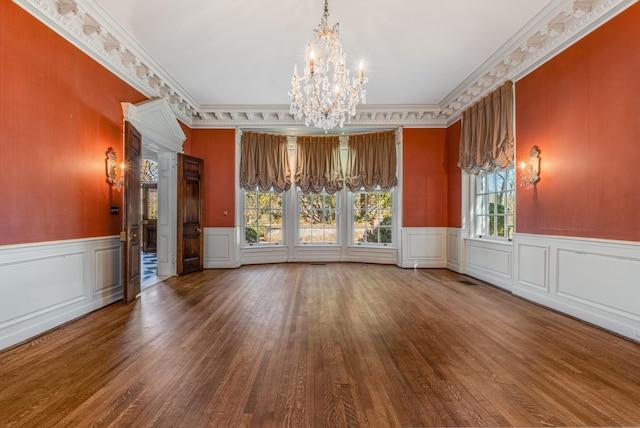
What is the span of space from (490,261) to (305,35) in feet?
15.1

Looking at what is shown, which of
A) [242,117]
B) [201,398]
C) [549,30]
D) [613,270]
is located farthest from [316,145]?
[201,398]

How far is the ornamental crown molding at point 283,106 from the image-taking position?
3.23m

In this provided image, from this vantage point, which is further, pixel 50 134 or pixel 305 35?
pixel 305 35

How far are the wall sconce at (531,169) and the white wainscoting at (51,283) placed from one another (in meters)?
5.73

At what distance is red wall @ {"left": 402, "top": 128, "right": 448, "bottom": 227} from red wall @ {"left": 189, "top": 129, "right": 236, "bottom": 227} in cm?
387

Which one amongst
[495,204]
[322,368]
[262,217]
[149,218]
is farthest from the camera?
[149,218]

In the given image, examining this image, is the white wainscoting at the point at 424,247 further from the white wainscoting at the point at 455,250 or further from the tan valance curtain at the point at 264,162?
the tan valance curtain at the point at 264,162

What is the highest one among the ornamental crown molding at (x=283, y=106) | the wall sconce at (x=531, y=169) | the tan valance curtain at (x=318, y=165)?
the ornamental crown molding at (x=283, y=106)

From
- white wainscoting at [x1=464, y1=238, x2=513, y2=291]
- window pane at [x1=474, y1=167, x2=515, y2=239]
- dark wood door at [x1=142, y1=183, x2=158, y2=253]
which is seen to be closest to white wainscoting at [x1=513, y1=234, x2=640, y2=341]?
white wainscoting at [x1=464, y1=238, x2=513, y2=291]

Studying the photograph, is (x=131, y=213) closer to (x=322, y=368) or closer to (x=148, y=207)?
(x=322, y=368)

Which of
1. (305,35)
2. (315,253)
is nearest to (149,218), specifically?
(315,253)

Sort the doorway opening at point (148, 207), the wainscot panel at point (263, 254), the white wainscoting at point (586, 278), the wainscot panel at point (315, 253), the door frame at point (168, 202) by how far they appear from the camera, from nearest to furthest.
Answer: the white wainscoting at point (586, 278) → the door frame at point (168, 202) → the wainscot panel at point (263, 254) → the wainscot panel at point (315, 253) → the doorway opening at point (148, 207)

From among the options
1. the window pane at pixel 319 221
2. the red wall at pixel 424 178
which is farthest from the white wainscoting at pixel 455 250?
the window pane at pixel 319 221

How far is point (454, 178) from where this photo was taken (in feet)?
21.6
